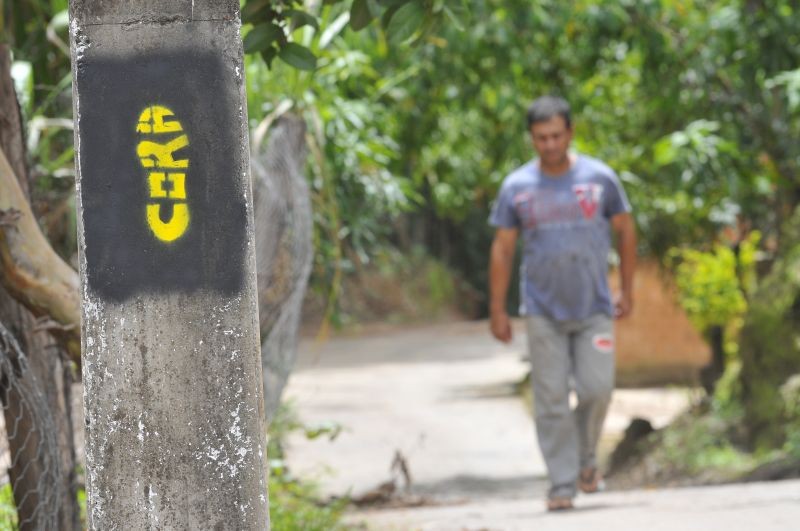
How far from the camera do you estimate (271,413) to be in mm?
5336

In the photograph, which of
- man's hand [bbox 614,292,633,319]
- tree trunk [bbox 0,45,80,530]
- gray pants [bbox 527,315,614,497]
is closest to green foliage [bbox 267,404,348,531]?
gray pants [bbox 527,315,614,497]

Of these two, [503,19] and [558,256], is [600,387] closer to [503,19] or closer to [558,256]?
[558,256]

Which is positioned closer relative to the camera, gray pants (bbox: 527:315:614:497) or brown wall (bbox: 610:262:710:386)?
gray pants (bbox: 527:315:614:497)

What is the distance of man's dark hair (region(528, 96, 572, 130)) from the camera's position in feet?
19.1

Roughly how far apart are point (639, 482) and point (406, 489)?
2.38 metres

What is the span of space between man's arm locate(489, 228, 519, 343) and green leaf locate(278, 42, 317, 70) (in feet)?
8.10

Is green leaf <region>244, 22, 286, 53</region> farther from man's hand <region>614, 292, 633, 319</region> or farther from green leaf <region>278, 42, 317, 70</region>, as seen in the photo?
man's hand <region>614, 292, 633, 319</region>

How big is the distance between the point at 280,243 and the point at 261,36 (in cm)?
169

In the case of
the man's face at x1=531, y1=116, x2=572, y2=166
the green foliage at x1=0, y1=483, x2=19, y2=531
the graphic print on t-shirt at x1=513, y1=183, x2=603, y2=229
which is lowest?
the green foliage at x1=0, y1=483, x2=19, y2=531

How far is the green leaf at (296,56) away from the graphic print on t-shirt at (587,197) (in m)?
2.45

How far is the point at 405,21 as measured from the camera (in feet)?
12.0

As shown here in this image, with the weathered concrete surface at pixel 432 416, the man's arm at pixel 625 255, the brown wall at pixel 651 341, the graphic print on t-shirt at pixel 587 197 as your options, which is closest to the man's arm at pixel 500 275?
the graphic print on t-shirt at pixel 587 197

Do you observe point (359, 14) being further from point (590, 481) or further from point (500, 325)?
point (590, 481)

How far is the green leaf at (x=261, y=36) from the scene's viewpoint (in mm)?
3586
